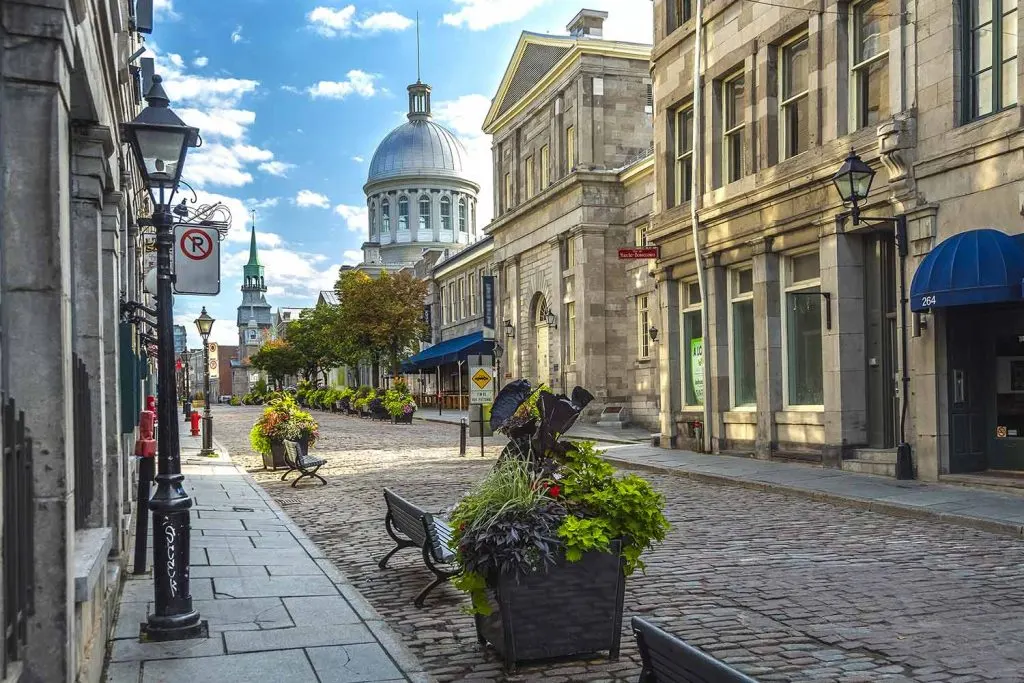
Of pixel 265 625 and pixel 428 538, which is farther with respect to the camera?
pixel 428 538

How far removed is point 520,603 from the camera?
→ 19.2ft

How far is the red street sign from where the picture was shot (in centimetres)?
2370

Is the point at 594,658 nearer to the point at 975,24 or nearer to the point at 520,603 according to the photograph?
the point at 520,603

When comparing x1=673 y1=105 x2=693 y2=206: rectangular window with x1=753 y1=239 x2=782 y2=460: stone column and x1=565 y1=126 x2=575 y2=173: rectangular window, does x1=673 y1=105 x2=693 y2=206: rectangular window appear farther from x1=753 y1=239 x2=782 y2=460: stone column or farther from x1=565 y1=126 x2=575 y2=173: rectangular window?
x1=565 y1=126 x2=575 y2=173: rectangular window

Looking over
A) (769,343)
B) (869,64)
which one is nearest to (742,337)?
(769,343)

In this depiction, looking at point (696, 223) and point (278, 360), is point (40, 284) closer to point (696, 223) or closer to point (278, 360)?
point (696, 223)

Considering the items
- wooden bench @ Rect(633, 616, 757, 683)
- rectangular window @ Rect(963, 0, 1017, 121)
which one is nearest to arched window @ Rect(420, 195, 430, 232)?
rectangular window @ Rect(963, 0, 1017, 121)

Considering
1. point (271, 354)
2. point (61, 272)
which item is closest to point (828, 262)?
point (61, 272)

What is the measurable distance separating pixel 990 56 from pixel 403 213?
3545 inches

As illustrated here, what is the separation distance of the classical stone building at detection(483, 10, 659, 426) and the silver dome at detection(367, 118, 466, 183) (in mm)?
64395

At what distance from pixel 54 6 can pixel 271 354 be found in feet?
329

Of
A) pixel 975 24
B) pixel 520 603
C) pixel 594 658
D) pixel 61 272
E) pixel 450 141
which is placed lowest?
pixel 594 658

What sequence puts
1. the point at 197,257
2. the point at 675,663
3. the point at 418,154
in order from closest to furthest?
the point at 675,663 → the point at 197,257 → the point at 418,154

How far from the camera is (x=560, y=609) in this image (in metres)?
5.92
